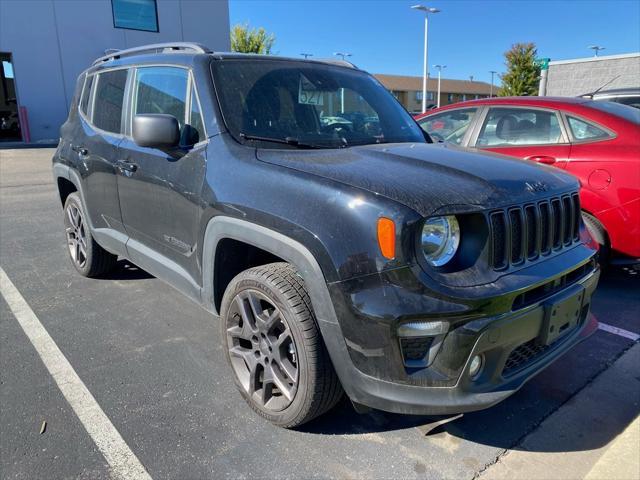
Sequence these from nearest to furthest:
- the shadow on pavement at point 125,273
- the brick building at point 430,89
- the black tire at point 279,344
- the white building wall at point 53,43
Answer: the black tire at point 279,344
the shadow on pavement at point 125,273
the white building wall at point 53,43
the brick building at point 430,89

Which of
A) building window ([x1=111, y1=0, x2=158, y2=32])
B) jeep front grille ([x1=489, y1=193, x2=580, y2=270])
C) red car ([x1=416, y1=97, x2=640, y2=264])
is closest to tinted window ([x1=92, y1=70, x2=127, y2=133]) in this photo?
red car ([x1=416, y1=97, x2=640, y2=264])

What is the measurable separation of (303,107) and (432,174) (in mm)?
1180

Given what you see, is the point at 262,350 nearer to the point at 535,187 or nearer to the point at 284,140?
the point at 284,140

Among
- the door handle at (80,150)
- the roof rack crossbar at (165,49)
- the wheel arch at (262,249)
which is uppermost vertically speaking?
the roof rack crossbar at (165,49)

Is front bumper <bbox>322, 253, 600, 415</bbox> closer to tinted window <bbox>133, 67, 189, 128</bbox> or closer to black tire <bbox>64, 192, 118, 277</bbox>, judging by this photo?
tinted window <bbox>133, 67, 189, 128</bbox>

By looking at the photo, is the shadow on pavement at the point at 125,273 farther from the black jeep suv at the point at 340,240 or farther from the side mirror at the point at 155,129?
the side mirror at the point at 155,129

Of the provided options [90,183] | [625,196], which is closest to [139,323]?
[90,183]

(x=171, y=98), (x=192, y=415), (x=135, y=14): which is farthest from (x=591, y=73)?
(x=192, y=415)

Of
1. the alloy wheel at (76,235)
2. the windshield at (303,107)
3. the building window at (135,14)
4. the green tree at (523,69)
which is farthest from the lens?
the green tree at (523,69)

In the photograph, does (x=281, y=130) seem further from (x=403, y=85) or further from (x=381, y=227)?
(x=403, y=85)

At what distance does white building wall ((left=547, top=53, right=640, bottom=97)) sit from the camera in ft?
59.1

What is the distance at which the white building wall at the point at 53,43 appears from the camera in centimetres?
1977

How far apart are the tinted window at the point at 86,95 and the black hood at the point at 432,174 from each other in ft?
8.68

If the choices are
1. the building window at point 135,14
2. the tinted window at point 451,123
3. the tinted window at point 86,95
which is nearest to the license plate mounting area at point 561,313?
the tinted window at point 451,123
